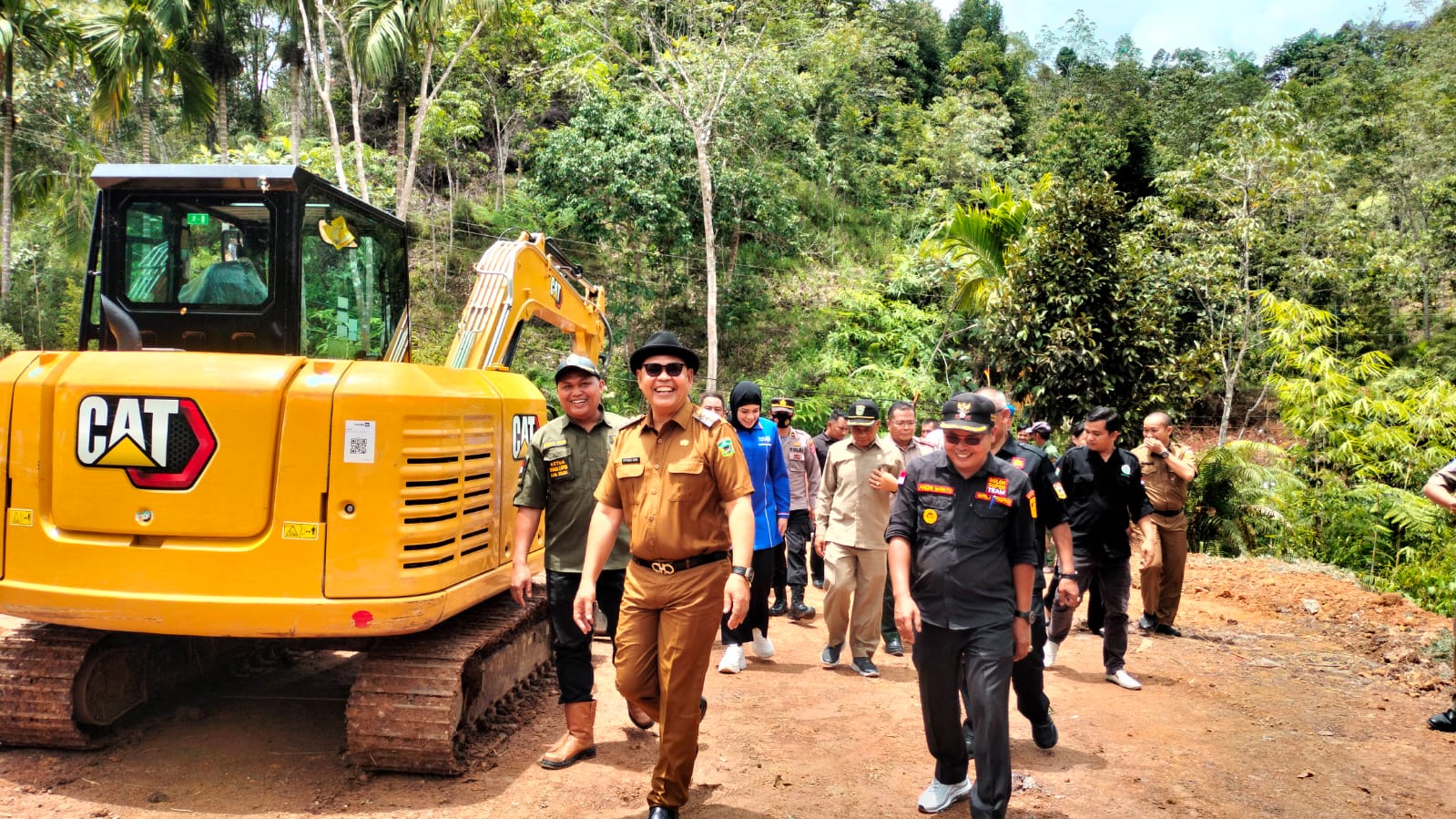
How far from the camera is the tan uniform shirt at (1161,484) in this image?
27.0 feet

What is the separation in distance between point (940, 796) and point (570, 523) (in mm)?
2188

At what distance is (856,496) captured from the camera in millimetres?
6891

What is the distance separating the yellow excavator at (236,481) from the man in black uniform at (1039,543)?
274 cm

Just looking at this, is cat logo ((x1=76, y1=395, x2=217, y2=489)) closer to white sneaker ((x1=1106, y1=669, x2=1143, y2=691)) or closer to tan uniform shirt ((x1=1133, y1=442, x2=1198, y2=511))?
white sneaker ((x1=1106, y1=669, x2=1143, y2=691))

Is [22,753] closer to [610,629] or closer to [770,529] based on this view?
[610,629]

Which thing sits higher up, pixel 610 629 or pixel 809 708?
pixel 610 629

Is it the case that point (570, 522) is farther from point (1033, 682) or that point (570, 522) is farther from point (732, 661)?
point (1033, 682)

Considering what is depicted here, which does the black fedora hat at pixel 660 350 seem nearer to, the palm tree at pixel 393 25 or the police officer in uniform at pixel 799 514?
the police officer in uniform at pixel 799 514

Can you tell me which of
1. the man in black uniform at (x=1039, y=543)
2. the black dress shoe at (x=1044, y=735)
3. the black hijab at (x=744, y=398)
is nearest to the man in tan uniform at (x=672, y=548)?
the man in black uniform at (x=1039, y=543)

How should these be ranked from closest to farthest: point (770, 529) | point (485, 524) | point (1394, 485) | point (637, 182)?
point (485, 524) → point (770, 529) → point (1394, 485) → point (637, 182)

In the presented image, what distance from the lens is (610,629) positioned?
512 centimetres

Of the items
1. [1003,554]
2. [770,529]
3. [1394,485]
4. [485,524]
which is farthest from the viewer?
[1394,485]

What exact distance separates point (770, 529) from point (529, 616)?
188 centimetres

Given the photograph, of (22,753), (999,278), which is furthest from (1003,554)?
(999,278)
